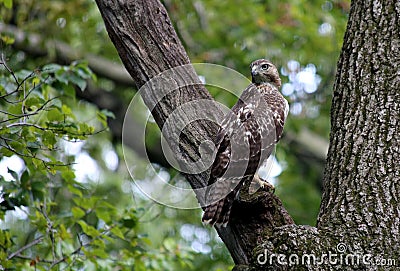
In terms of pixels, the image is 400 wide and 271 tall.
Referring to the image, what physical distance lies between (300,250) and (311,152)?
22.2 ft

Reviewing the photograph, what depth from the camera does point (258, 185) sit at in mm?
4285

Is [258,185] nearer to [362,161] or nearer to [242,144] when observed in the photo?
[242,144]

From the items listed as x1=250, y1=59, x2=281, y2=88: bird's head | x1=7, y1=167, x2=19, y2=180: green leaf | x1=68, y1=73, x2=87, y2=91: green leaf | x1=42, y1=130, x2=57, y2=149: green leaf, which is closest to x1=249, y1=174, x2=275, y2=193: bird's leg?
x1=250, y1=59, x2=281, y2=88: bird's head

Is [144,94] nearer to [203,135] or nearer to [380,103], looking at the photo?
[203,135]

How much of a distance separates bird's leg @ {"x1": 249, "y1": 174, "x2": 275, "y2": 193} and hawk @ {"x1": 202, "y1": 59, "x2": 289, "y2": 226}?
2cm

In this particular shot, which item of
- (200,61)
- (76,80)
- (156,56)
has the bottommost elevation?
(156,56)

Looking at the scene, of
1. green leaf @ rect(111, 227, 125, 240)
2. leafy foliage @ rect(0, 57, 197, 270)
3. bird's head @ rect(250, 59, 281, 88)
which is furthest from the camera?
bird's head @ rect(250, 59, 281, 88)

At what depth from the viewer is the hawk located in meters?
3.94

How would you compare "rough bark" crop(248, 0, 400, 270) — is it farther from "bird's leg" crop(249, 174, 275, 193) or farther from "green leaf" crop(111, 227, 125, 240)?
"green leaf" crop(111, 227, 125, 240)

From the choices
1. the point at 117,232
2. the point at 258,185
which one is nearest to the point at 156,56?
the point at 258,185

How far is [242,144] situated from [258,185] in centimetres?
30

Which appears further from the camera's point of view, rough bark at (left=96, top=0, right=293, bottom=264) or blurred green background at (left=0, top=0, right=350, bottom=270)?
blurred green background at (left=0, top=0, right=350, bottom=270)

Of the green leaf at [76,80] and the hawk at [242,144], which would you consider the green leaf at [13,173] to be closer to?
the green leaf at [76,80]

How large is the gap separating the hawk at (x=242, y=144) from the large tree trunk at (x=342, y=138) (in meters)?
0.10
